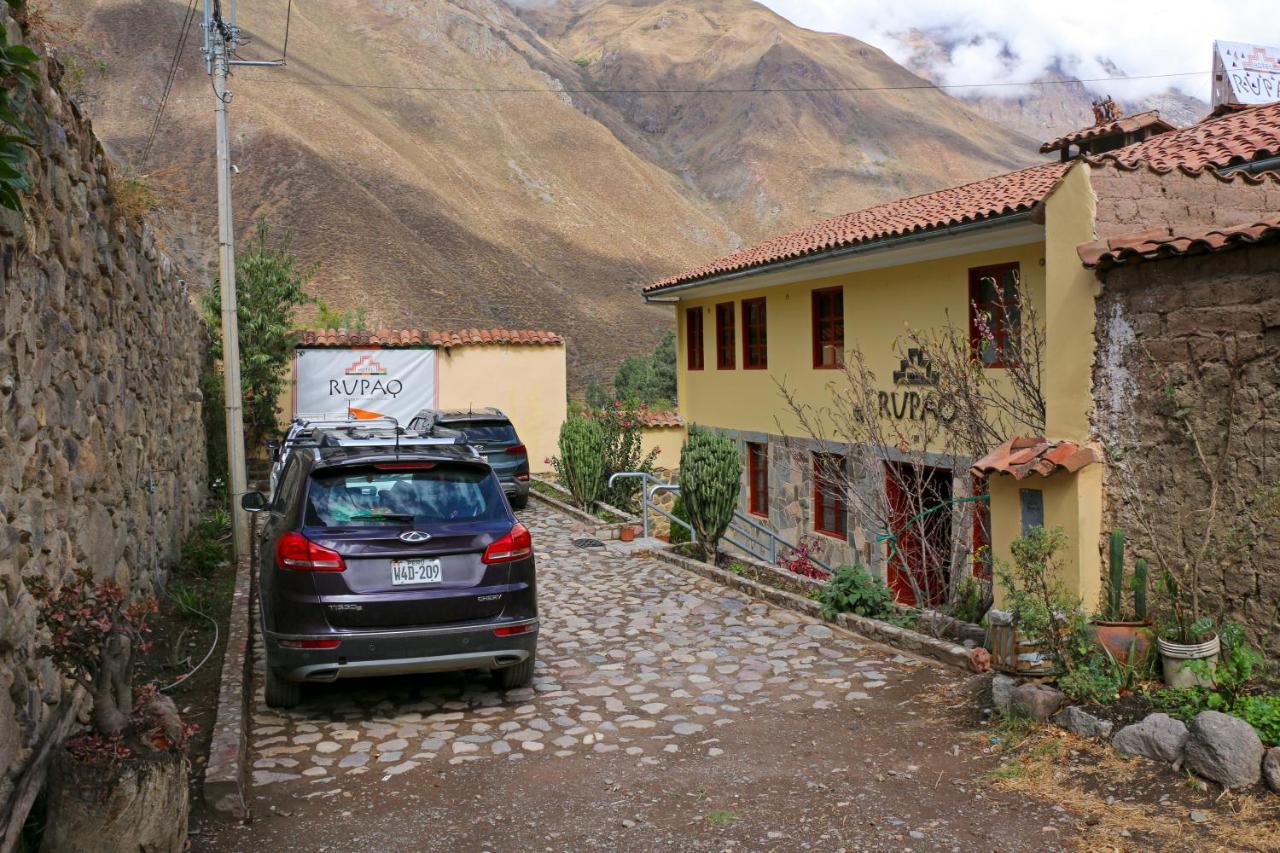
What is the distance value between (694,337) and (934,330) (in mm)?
8341

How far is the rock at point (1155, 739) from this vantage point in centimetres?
483

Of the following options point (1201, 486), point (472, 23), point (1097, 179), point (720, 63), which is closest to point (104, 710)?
point (1201, 486)

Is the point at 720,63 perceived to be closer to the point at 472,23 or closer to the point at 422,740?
the point at 472,23

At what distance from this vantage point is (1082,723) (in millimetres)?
5312

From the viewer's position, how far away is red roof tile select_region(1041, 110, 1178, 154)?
14.3 m

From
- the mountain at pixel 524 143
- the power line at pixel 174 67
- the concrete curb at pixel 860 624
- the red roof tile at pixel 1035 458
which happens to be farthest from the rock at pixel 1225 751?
the power line at pixel 174 67

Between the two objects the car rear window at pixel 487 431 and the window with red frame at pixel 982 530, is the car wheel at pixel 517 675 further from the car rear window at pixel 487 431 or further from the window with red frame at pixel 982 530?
the car rear window at pixel 487 431

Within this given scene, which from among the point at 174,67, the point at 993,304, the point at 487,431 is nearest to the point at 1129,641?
the point at 993,304

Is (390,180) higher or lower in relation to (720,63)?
lower

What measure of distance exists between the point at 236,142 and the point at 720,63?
68.5 metres

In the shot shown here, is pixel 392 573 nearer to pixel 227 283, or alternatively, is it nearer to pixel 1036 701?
pixel 1036 701

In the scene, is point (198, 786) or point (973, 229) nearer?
point (198, 786)

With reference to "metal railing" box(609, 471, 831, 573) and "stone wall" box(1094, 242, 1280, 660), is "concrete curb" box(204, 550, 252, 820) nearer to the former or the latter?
Result: "stone wall" box(1094, 242, 1280, 660)

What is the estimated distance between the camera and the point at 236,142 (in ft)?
189
